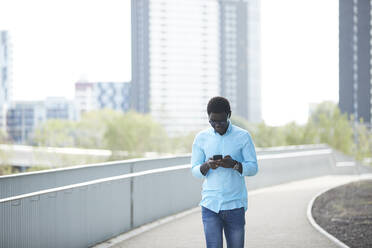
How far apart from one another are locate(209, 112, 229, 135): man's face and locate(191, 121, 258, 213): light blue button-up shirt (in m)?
0.08

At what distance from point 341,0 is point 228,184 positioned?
146 meters

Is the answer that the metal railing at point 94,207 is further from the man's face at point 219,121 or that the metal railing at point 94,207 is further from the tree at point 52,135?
the tree at point 52,135

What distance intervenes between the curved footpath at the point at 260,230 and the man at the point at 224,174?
12.3ft

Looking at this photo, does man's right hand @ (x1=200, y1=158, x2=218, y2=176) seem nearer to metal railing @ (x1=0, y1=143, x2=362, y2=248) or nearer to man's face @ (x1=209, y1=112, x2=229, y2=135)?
man's face @ (x1=209, y1=112, x2=229, y2=135)

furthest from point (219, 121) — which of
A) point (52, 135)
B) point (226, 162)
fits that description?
point (52, 135)

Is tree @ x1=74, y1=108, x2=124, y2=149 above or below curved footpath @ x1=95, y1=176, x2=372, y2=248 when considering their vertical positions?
below

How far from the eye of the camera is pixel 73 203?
802 cm

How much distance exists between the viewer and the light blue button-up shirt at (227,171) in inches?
187

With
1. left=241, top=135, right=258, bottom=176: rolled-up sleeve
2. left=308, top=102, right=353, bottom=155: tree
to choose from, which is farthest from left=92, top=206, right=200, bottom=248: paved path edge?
left=308, top=102, right=353, bottom=155: tree

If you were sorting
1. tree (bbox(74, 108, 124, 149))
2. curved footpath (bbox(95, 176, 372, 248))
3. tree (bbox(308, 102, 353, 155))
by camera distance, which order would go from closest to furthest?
curved footpath (bbox(95, 176, 372, 248)), tree (bbox(308, 102, 353, 155)), tree (bbox(74, 108, 124, 149))

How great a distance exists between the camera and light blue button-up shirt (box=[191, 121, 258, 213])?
475 centimetres

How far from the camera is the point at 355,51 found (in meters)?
142

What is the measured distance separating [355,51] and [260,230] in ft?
457

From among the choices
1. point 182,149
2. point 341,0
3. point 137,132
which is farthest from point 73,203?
point 341,0
